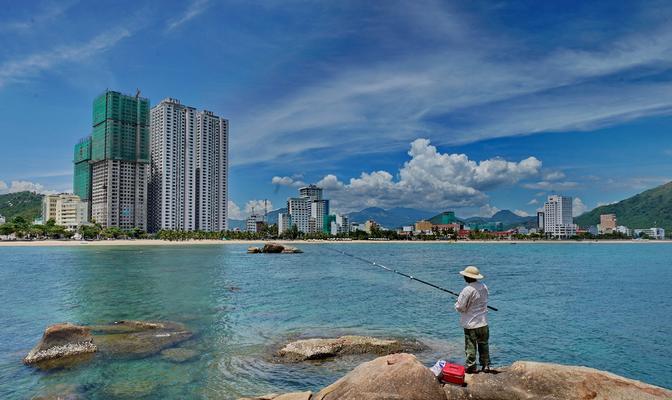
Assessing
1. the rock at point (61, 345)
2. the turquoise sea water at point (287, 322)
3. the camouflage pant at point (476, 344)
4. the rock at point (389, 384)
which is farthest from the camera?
the rock at point (61, 345)

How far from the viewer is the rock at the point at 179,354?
54.4ft

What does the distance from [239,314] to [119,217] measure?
636ft

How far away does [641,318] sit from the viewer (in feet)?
87.5

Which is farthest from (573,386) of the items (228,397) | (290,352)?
(290,352)

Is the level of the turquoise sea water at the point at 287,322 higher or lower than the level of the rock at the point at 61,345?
lower

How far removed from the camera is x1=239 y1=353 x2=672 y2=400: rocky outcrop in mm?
8844

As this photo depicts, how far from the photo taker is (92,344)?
57.1 feet

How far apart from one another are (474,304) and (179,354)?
1202 centimetres

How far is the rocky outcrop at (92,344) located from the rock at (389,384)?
31.8 ft

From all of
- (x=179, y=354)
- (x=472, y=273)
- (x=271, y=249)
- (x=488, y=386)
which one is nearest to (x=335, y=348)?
(x=179, y=354)

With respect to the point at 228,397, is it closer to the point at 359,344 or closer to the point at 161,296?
the point at 359,344

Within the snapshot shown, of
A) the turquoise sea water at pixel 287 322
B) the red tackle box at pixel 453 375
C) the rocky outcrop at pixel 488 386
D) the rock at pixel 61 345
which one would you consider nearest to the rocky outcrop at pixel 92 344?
the rock at pixel 61 345

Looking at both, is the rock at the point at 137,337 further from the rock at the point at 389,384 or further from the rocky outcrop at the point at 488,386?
the rock at the point at 389,384

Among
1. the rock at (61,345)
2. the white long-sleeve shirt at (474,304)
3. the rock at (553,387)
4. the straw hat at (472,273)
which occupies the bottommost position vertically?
the rock at (61,345)
